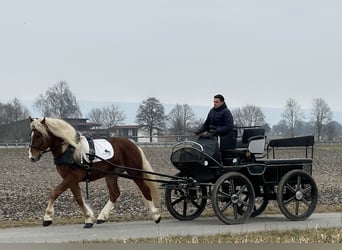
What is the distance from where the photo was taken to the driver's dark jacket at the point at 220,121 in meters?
Result: 11.0

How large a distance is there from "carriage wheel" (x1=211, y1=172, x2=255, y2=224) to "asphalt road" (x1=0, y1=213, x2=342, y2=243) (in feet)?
0.68

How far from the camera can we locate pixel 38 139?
1029 centimetres

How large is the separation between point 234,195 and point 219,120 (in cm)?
141

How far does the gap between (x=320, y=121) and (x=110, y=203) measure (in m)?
78.8

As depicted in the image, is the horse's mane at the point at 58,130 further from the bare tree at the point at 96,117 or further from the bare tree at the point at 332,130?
the bare tree at the point at 332,130

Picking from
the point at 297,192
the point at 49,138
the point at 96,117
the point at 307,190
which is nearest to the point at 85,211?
the point at 49,138

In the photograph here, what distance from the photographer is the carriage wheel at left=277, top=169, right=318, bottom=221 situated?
36.9 feet

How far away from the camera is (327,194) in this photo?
58.1ft

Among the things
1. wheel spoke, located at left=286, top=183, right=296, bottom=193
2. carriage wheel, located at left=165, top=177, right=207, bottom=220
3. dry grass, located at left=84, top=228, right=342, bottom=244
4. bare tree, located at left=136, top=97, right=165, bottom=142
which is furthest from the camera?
bare tree, located at left=136, top=97, right=165, bottom=142

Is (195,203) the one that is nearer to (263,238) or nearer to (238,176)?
(238,176)

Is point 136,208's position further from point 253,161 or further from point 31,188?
point 31,188

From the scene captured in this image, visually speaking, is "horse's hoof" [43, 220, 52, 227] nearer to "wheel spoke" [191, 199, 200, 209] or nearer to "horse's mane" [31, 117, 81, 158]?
"horse's mane" [31, 117, 81, 158]

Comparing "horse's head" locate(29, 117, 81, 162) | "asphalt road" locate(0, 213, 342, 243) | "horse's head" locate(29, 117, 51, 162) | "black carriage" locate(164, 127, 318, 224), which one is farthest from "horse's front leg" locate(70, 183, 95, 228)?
"black carriage" locate(164, 127, 318, 224)

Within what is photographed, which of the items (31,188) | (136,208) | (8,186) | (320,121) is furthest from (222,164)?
(320,121)
